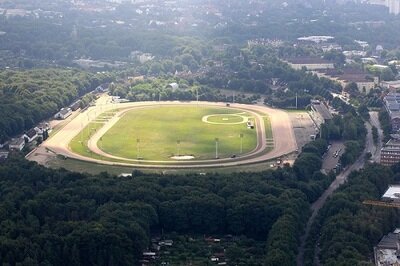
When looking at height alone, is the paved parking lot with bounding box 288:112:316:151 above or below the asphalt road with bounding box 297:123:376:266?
above

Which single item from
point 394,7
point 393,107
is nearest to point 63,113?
point 393,107

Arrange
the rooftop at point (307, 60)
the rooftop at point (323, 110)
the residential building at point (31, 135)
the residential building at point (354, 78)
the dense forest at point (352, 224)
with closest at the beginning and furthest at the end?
the dense forest at point (352, 224) < the residential building at point (31, 135) < the rooftop at point (323, 110) < the residential building at point (354, 78) < the rooftop at point (307, 60)

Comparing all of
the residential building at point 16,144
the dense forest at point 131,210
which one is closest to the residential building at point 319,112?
the dense forest at point 131,210

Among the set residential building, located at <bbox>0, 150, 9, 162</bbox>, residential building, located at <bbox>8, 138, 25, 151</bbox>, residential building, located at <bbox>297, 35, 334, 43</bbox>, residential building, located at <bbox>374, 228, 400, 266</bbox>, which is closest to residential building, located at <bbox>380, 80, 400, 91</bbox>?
residential building, located at <bbox>297, 35, 334, 43</bbox>

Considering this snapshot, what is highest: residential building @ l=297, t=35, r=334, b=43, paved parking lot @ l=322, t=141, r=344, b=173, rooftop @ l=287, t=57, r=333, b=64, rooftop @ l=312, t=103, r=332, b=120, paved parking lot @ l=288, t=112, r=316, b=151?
residential building @ l=297, t=35, r=334, b=43

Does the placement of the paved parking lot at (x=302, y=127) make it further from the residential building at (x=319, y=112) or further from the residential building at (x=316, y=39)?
the residential building at (x=316, y=39)

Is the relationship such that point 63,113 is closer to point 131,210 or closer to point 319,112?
point 319,112

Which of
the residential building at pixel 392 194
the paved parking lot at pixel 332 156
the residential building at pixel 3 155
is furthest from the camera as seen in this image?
the residential building at pixel 3 155

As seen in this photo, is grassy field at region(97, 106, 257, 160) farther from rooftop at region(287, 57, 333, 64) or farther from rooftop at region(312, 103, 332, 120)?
rooftop at region(287, 57, 333, 64)

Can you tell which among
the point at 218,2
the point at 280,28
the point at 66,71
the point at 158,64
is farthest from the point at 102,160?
the point at 218,2
